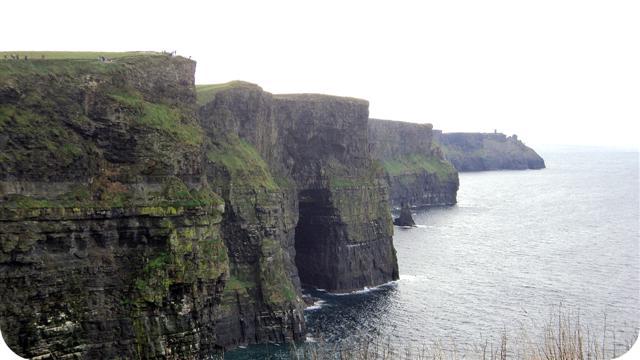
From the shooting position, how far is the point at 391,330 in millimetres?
79312

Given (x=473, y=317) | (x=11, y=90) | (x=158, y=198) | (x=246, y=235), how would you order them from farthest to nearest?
(x=473, y=317)
(x=246, y=235)
(x=158, y=198)
(x=11, y=90)

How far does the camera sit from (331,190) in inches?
4085

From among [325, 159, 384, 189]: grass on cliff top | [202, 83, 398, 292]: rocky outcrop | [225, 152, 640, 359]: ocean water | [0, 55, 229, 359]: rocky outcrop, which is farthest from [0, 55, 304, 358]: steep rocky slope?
[325, 159, 384, 189]: grass on cliff top

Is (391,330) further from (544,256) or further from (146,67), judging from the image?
(544,256)

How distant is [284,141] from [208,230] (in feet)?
139

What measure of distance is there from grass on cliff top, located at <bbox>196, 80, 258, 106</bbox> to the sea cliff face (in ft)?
16.5

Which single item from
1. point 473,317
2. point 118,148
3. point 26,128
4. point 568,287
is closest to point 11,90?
point 26,128

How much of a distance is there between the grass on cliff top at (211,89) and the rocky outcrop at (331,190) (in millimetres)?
7311

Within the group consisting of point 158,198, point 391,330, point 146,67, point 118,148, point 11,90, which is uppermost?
point 146,67

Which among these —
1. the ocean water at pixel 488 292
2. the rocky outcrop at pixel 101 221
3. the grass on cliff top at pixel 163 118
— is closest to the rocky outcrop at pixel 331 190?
the ocean water at pixel 488 292

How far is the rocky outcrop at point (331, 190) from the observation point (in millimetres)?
102250

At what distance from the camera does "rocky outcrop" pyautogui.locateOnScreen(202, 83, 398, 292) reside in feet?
335

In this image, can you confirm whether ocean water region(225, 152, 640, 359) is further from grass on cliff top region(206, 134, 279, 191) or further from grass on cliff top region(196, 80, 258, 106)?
grass on cliff top region(196, 80, 258, 106)

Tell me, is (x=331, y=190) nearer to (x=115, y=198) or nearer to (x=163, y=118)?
(x=163, y=118)
